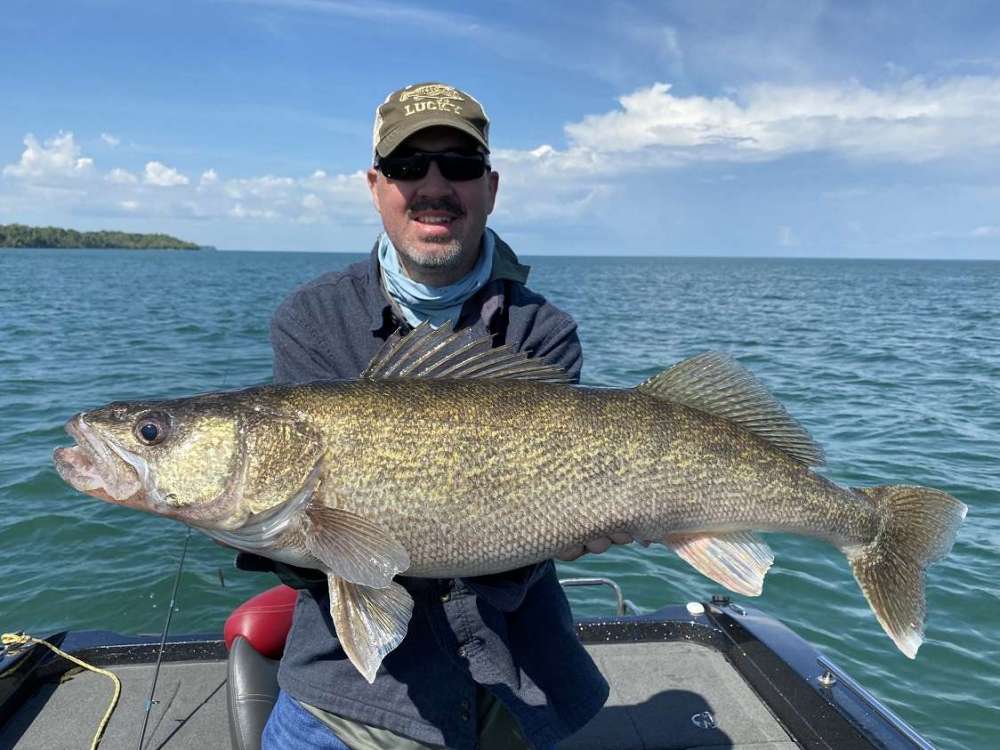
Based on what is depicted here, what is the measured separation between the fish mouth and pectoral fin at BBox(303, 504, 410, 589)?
71cm

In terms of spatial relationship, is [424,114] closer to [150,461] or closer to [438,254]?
[438,254]

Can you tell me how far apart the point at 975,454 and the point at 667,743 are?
33.4ft

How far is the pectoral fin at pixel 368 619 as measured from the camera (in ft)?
A: 8.47

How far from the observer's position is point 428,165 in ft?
10.5

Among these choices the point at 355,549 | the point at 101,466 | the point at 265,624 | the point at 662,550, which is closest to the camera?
the point at 355,549

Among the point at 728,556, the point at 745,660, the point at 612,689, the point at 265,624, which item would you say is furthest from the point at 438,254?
the point at 745,660

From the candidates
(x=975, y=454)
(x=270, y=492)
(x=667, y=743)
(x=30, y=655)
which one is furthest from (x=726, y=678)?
(x=975, y=454)

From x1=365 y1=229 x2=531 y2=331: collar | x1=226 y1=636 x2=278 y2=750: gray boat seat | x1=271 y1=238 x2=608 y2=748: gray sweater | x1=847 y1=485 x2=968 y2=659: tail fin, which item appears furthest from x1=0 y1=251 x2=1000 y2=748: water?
x1=365 y1=229 x2=531 y2=331: collar

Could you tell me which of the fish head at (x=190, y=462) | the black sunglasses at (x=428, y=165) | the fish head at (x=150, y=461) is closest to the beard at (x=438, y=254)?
the black sunglasses at (x=428, y=165)

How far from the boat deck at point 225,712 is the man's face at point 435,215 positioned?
9.21 ft

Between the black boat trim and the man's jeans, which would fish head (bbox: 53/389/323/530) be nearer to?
the man's jeans

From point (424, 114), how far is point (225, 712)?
138 inches

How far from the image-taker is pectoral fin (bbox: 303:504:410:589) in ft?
8.52

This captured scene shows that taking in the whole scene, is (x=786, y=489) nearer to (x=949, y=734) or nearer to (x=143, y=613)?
(x=949, y=734)
